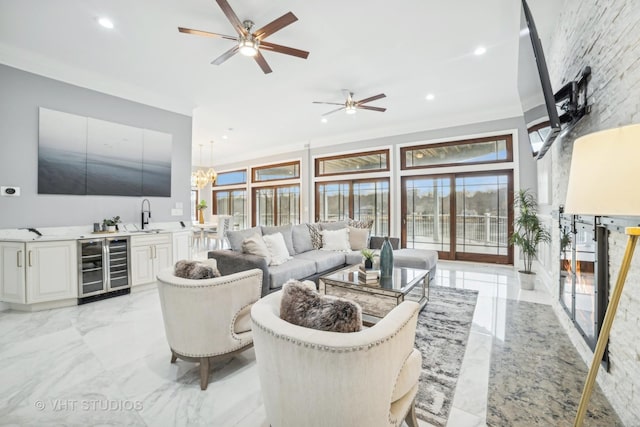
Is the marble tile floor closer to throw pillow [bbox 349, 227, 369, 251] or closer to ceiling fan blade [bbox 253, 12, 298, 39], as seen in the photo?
throw pillow [bbox 349, 227, 369, 251]

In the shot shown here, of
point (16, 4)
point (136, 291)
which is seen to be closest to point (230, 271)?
point (136, 291)

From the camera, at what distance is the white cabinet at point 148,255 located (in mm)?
3875

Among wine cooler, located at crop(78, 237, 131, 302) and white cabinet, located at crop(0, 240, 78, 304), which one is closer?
white cabinet, located at crop(0, 240, 78, 304)

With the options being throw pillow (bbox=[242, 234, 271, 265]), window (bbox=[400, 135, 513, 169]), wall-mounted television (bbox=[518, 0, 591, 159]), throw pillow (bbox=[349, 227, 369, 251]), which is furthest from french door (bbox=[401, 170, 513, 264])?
throw pillow (bbox=[242, 234, 271, 265])

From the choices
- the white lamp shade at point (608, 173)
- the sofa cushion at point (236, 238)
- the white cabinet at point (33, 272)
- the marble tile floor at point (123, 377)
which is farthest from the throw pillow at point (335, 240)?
the white lamp shade at point (608, 173)

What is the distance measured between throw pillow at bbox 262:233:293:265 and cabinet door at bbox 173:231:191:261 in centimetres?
168

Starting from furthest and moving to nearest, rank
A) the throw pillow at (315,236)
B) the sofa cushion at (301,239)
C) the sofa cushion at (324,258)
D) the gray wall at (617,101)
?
the throw pillow at (315,236)
the sofa cushion at (301,239)
the sofa cushion at (324,258)
the gray wall at (617,101)

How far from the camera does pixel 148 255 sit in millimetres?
4016

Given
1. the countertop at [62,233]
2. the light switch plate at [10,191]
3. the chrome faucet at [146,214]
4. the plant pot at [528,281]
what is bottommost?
the plant pot at [528,281]

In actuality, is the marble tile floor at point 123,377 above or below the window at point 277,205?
below

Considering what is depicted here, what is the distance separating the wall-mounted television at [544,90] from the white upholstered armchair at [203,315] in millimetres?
2510

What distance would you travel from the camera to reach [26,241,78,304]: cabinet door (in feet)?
10.3

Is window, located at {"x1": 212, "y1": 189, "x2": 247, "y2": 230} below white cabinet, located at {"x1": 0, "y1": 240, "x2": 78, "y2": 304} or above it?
above

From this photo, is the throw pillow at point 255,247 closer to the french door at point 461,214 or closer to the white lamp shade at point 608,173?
the white lamp shade at point 608,173
